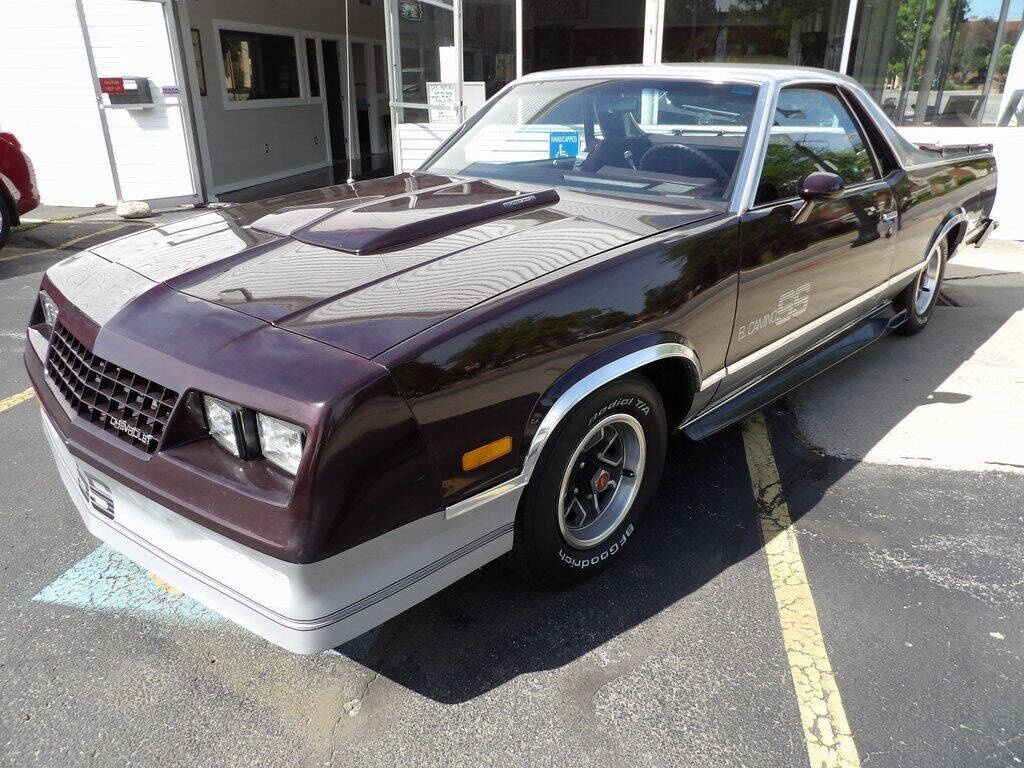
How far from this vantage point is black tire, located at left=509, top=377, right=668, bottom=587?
2.26 m

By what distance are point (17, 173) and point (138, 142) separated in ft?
7.86

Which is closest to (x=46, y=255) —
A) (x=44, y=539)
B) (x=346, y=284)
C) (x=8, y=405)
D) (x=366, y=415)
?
(x=8, y=405)

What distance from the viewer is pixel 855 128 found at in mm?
3873

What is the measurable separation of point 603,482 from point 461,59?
27.6ft

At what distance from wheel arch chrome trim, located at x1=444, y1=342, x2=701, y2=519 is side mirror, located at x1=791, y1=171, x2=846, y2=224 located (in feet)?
3.66

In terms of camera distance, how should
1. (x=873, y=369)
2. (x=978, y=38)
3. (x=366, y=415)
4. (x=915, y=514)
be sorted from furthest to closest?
1. (x=978, y=38)
2. (x=873, y=369)
3. (x=915, y=514)
4. (x=366, y=415)

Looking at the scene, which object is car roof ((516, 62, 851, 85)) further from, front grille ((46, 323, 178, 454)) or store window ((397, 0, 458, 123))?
store window ((397, 0, 458, 123))

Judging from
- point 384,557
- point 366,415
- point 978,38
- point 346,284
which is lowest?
point 384,557

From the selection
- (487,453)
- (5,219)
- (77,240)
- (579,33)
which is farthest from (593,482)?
(579,33)

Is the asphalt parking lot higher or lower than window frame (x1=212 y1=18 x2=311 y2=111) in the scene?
lower

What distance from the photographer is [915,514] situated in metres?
3.14

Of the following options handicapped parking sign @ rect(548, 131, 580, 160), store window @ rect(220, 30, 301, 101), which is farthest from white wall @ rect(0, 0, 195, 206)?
handicapped parking sign @ rect(548, 131, 580, 160)

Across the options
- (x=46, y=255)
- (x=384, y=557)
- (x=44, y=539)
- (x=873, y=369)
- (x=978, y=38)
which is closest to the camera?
(x=384, y=557)

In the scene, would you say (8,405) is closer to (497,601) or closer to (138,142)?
(497,601)
